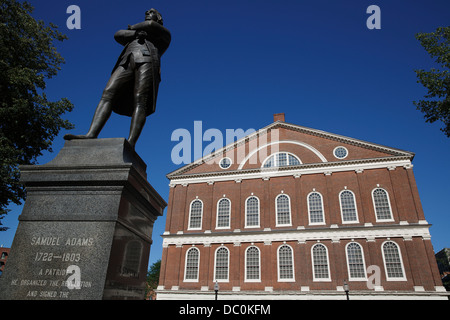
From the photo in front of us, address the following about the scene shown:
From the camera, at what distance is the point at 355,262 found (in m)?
23.6

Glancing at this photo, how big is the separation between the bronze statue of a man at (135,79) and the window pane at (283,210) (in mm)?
23905

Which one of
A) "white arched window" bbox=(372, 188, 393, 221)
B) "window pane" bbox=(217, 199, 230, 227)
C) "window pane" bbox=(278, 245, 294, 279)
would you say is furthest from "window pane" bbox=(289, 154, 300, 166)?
"window pane" bbox=(278, 245, 294, 279)

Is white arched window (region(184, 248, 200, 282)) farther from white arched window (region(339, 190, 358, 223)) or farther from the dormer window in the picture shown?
white arched window (region(339, 190, 358, 223))

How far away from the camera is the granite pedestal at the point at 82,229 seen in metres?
2.87

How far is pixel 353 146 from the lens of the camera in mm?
28359

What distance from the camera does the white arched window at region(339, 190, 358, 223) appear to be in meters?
25.4

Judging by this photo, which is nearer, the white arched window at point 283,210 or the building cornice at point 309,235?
the building cornice at point 309,235

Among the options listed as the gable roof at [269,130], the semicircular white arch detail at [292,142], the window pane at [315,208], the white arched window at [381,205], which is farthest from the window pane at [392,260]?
the semicircular white arch detail at [292,142]

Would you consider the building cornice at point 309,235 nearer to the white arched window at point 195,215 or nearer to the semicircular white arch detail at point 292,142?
the white arched window at point 195,215

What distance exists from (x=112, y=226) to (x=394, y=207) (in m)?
27.1

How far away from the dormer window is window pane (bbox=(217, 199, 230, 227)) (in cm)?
560

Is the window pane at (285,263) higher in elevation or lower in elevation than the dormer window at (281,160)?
lower

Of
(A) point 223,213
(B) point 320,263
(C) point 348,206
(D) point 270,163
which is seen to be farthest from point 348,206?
(A) point 223,213
